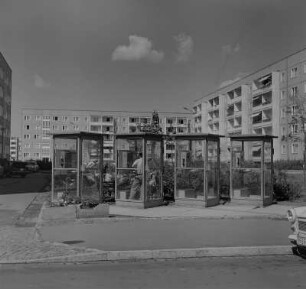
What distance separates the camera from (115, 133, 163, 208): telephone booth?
14.9 metres

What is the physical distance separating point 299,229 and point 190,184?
751cm

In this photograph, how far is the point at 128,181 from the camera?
1524 cm

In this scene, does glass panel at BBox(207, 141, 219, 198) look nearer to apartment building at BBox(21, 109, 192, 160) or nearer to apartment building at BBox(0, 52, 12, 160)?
apartment building at BBox(0, 52, 12, 160)

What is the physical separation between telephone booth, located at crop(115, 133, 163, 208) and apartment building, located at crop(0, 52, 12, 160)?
232 feet

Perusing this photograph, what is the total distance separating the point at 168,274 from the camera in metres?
7.18

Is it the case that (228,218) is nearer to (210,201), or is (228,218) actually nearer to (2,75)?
(210,201)

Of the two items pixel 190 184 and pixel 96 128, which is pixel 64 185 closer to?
pixel 190 184

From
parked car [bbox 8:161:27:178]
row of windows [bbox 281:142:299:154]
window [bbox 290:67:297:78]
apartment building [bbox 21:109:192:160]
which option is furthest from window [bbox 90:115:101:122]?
parked car [bbox 8:161:27:178]

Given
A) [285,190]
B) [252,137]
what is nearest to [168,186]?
[252,137]

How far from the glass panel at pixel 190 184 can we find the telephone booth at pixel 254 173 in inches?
50.7

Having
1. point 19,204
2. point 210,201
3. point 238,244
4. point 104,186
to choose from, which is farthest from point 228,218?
point 19,204

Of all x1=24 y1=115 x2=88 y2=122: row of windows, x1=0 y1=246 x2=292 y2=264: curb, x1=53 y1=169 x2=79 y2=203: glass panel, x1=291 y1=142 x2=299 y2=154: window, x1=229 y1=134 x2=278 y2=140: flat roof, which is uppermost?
x1=24 y1=115 x2=88 y2=122: row of windows

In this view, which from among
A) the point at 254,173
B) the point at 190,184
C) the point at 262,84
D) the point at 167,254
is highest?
the point at 262,84

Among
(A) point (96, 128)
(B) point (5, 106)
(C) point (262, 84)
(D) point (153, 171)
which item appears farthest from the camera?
(A) point (96, 128)
